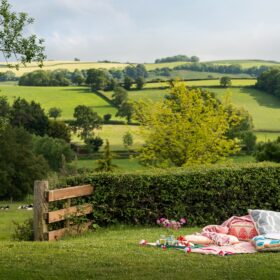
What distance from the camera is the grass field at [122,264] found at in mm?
9211

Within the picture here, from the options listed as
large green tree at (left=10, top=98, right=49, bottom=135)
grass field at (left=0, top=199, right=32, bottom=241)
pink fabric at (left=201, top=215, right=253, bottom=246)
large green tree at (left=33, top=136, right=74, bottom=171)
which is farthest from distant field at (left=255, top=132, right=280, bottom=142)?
pink fabric at (left=201, top=215, right=253, bottom=246)

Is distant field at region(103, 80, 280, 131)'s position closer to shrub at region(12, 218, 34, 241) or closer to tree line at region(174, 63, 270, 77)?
tree line at region(174, 63, 270, 77)

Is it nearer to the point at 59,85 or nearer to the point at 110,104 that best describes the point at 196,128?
the point at 110,104

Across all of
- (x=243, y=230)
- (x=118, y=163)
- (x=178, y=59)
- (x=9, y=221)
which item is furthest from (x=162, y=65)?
(x=243, y=230)

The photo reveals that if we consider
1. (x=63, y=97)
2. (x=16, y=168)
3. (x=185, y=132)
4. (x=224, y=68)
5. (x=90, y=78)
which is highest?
(x=224, y=68)

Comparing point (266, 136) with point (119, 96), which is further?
point (119, 96)

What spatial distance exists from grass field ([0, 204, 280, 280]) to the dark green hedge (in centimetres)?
485

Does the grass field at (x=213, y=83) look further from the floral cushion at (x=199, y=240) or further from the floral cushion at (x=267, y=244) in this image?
the floral cushion at (x=267, y=244)

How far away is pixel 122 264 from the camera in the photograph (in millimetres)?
9688

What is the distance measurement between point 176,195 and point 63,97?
381ft

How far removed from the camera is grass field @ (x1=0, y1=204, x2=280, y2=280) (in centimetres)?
921

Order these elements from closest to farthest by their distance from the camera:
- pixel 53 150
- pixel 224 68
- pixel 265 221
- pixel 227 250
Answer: pixel 227 250 < pixel 265 221 < pixel 53 150 < pixel 224 68

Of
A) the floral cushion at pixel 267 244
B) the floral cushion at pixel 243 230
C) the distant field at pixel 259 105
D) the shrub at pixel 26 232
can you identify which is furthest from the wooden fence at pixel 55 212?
the distant field at pixel 259 105

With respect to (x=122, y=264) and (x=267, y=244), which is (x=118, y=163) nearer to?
(x=267, y=244)
